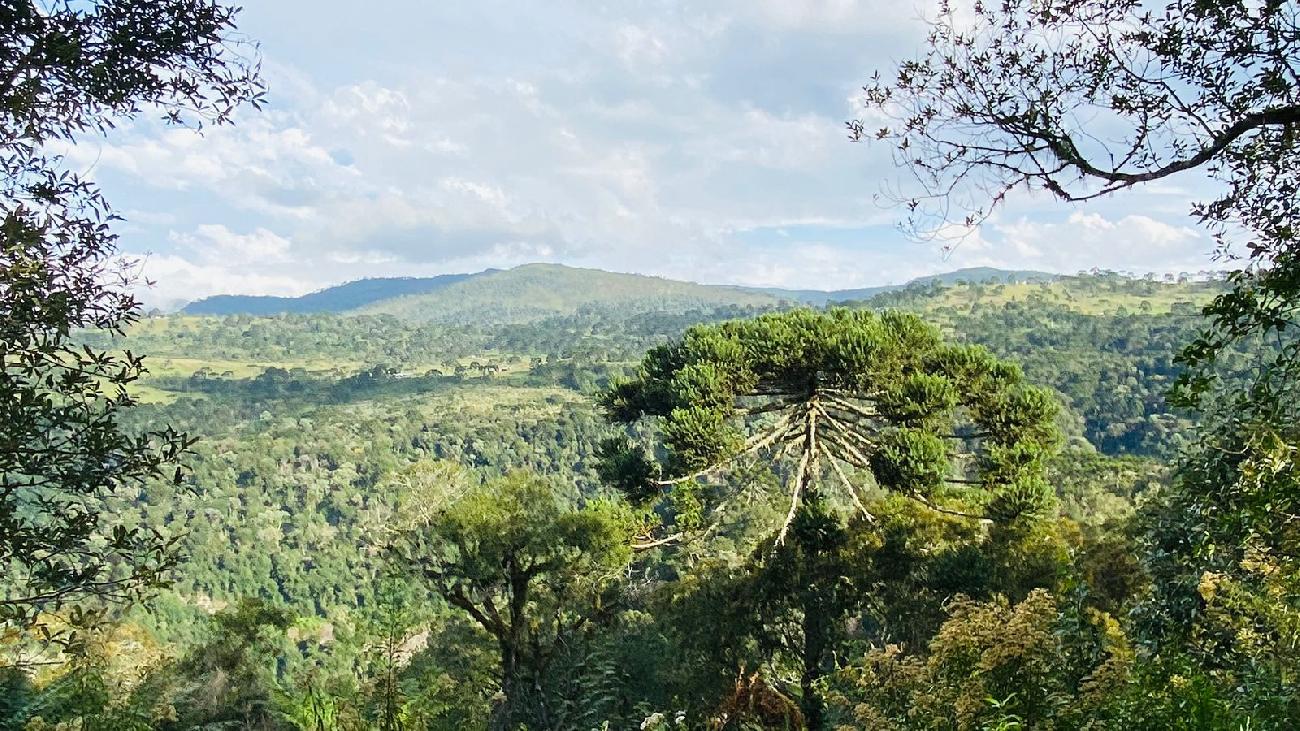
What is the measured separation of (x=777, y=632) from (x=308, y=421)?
110845 millimetres


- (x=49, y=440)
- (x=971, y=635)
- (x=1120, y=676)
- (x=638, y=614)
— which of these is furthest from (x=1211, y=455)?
(x=638, y=614)

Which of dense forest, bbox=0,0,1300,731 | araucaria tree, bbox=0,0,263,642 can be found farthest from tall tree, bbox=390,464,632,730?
araucaria tree, bbox=0,0,263,642

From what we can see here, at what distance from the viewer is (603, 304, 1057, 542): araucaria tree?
1190cm

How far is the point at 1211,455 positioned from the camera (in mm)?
4438

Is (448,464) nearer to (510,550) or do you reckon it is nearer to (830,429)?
(510,550)

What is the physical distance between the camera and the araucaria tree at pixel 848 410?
11.9m

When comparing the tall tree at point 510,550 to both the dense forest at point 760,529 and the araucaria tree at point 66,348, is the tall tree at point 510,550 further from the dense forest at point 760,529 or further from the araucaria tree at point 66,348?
the araucaria tree at point 66,348

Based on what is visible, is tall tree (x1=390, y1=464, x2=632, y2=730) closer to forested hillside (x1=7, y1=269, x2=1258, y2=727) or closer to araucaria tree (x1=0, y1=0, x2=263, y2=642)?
forested hillside (x1=7, y1=269, x2=1258, y2=727)

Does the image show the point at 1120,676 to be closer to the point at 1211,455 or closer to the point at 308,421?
the point at 1211,455

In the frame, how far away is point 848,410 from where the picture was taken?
1343 centimetres

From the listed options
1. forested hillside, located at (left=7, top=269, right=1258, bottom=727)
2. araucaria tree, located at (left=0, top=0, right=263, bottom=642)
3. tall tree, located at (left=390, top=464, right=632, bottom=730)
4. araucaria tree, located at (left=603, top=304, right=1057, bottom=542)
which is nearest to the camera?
araucaria tree, located at (left=0, top=0, right=263, bottom=642)

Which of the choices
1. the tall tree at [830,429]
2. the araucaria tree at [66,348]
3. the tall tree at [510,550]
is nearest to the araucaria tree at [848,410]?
the tall tree at [830,429]

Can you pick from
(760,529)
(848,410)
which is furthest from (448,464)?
(760,529)

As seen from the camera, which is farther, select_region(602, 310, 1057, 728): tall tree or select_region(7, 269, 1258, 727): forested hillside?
select_region(7, 269, 1258, 727): forested hillside
